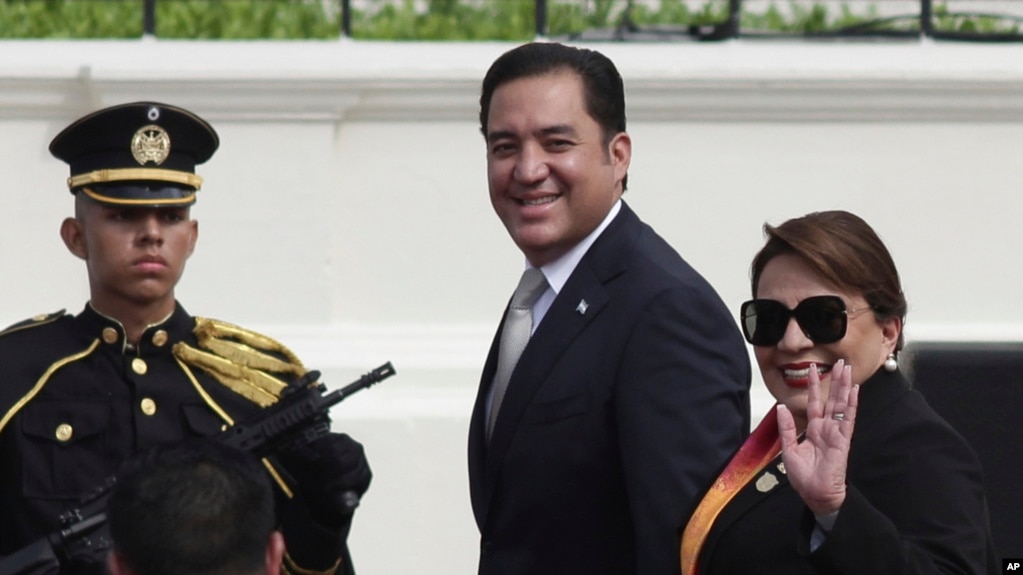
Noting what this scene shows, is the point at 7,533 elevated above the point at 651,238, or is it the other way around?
the point at 651,238

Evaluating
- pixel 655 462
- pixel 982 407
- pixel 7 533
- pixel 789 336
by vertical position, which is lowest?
pixel 982 407

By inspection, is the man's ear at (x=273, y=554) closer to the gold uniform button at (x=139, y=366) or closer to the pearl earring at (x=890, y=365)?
the pearl earring at (x=890, y=365)

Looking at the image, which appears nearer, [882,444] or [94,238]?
[882,444]

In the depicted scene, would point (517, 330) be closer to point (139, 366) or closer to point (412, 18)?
point (139, 366)

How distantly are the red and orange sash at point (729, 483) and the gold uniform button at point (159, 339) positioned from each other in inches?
58.2

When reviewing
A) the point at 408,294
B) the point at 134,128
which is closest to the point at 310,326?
the point at 408,294

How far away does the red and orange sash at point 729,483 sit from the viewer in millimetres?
3475

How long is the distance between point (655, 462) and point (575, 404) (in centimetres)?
22

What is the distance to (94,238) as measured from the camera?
4.51m

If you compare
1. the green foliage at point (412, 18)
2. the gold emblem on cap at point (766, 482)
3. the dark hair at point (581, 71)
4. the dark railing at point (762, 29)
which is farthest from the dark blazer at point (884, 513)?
the green foliage at point (412, 18)

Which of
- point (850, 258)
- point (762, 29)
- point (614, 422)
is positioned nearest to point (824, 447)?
point (850, 258)

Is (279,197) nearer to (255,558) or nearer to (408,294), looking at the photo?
(408,294)

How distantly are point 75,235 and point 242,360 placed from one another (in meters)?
0.48

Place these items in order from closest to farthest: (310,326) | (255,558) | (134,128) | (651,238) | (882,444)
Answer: (255,558), (882,444), (651,238), (134,128), (310,326)
